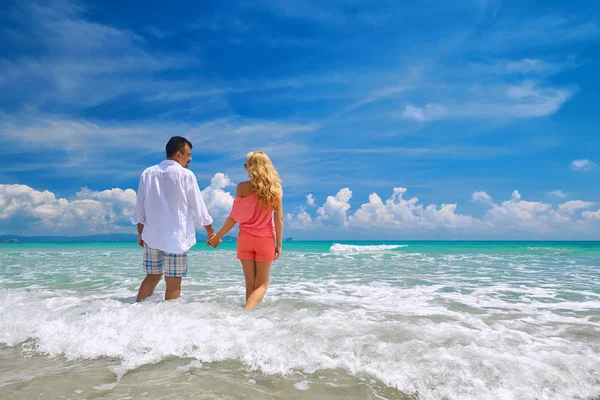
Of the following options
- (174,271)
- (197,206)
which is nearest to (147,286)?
(174,271)

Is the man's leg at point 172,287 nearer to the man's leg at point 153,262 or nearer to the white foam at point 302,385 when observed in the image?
the man's leg at point 153,262

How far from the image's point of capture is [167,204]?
4879 millimetres

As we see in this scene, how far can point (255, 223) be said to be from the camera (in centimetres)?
520

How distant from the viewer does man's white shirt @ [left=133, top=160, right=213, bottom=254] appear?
15.9 ft

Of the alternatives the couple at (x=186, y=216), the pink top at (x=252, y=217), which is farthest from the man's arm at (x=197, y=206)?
the pink top at (x=252, y=217)

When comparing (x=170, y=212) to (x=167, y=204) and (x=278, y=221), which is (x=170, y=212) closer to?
(x=167, y=204)

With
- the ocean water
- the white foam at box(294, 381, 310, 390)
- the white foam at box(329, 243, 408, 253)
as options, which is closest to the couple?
the ocean water

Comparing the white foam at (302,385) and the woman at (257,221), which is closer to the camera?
the white foam at (302,385)

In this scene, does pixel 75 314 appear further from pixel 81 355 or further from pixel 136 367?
pixel 136 367

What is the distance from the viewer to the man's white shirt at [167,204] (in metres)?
4.86

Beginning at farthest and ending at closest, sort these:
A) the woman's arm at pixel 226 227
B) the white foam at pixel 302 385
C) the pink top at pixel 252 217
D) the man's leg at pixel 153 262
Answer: the woman's arm at pixel 226 227, the pink top at pixel 252 217, the man's leg at pixel 153 262, the white foam at pixel 302 385

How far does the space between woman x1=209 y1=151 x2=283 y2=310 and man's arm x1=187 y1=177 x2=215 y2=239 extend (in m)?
0.28

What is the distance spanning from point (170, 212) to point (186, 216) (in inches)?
8.1

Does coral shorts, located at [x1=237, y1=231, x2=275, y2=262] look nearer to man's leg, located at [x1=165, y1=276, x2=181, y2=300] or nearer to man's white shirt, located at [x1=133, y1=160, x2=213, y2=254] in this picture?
man's white shirt, located at [x1=133, y1=160, x2=213, y2=254]
